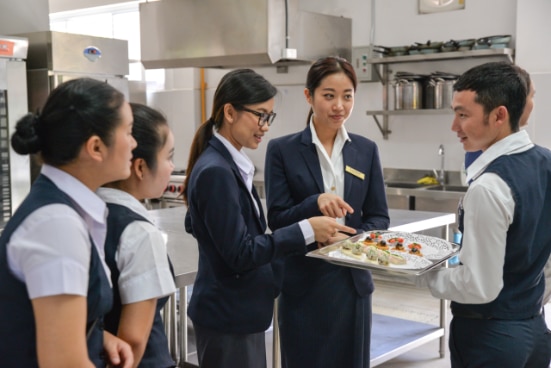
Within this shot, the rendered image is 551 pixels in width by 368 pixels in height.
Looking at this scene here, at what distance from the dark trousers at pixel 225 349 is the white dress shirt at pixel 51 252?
0.85 metres

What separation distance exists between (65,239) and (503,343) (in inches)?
46.7

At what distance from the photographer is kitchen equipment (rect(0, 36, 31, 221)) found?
13.8 feet

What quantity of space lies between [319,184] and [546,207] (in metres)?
0.80

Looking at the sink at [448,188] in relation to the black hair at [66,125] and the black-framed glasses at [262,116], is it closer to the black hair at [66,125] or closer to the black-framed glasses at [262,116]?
the black-framed glasses at [262,116]

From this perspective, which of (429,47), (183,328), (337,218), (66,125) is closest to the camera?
(66,125)

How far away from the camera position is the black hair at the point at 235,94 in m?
1.89

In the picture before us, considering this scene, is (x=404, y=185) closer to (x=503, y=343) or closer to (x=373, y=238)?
(x=373, y=238)

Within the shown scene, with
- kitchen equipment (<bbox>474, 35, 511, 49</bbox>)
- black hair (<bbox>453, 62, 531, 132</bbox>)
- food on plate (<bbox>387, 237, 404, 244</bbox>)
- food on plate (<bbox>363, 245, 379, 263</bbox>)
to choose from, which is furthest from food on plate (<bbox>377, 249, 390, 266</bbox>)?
kitchen equipment (<bbox>474, 35, 511, 49</bbox>)

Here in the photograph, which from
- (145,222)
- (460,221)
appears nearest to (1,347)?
(145,222)

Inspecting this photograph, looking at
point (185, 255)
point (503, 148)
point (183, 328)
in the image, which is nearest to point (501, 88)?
point (503, 148)

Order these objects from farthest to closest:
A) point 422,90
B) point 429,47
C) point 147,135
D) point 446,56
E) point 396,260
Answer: point 422,90, point 429,47, point 446,56, point 396,260, point 147,135

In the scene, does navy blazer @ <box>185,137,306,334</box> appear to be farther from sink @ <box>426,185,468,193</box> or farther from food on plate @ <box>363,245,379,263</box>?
sink @ <box>426,185,468,193</box>

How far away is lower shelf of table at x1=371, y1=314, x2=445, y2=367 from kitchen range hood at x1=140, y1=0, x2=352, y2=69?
8.42 ft

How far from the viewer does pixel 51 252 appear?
105 cm
